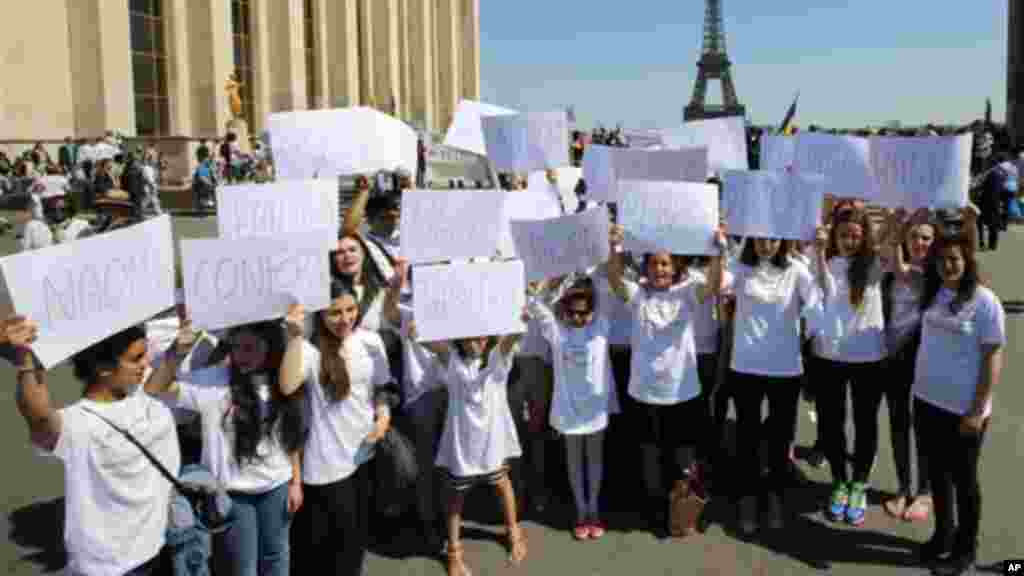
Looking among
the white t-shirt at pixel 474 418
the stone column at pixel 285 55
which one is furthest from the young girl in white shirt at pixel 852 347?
the stone column at pixel 285 55

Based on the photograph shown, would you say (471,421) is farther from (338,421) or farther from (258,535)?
(258,535)

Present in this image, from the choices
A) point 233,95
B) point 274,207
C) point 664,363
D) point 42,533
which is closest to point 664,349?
point 664,363

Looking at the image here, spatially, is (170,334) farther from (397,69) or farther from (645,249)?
(397,69)

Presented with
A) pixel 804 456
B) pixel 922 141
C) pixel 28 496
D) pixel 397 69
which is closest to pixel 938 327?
pixel 922 141

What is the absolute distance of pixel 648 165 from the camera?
5.78m

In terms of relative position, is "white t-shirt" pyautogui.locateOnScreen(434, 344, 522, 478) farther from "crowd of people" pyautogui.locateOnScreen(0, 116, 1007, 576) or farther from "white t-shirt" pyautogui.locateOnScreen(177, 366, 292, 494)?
"white t-shirt" pyautogui.locateOnScreen(177, 366, 292, 494)

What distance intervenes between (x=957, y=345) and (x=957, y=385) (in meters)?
0.19

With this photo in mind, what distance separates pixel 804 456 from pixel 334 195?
3.60m

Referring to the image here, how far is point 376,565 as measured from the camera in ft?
14.2

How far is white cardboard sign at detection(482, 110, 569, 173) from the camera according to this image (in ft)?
19.6

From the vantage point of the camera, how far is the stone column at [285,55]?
35.2 meters

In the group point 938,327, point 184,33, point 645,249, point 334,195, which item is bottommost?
point 938,327

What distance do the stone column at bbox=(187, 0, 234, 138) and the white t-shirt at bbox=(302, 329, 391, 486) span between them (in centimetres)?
2816

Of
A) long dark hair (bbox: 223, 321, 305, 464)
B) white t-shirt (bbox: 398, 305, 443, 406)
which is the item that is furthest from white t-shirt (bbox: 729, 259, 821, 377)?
long dark hair (bbox: 223, 321, 305, 464)
